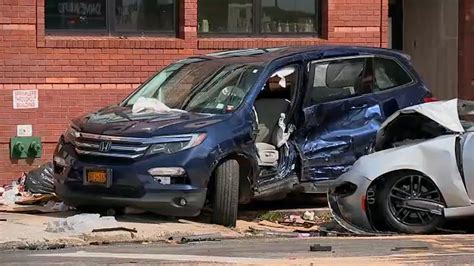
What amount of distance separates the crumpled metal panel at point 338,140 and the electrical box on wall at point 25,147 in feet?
14.8

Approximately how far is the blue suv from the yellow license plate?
1cm

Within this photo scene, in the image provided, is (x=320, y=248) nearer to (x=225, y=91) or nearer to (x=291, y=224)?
(x=291, y=224)

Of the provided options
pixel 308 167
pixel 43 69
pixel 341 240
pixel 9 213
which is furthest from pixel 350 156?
pixel 43 69

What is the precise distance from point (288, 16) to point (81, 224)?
6.41m

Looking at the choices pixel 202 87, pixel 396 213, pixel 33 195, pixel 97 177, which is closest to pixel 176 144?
pixel 97 177

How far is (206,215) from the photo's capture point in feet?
33.9

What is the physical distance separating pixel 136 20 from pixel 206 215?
4.61m

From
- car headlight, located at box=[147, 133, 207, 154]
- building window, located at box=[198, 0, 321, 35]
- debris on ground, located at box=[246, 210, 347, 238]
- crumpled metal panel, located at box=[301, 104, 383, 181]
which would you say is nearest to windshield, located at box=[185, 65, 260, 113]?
car headlight, located at box=[147, 133, 207, 154]

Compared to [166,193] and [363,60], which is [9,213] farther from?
[363,60]

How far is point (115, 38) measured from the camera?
13695 millimetres

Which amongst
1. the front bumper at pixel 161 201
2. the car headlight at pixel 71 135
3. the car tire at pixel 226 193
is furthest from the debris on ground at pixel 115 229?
the car headlight at pixel 71 135

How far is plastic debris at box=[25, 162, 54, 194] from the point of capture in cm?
1193

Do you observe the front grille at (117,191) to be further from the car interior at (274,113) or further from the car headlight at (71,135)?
the car interior at (274,113)

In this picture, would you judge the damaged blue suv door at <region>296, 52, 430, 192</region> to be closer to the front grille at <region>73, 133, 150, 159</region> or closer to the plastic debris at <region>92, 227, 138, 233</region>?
the front grille at <region>73, 133, 150, 159</region>
